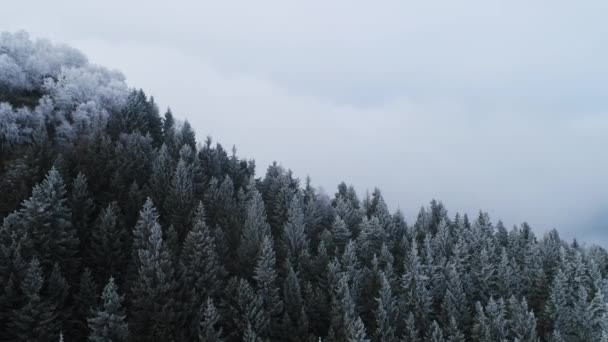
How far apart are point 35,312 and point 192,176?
37.1m

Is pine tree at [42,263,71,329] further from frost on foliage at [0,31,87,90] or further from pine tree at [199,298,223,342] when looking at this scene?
frost on foliage at [0,31,87,90]

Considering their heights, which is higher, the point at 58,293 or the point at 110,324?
the point at 58,293

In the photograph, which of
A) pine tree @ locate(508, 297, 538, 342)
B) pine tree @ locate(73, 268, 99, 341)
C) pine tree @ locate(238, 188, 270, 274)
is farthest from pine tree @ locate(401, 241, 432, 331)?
pine tree @ locate(73, 268, 99, 341)

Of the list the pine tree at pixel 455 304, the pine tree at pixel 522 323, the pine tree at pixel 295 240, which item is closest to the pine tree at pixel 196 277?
the pine tree at pixel 295 240

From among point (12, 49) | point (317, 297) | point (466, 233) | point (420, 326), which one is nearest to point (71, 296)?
point (317, 297)

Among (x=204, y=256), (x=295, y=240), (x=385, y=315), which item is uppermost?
(x=295, y=240)

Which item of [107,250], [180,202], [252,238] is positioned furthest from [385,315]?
[107,250]

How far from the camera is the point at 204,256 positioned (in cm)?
5475

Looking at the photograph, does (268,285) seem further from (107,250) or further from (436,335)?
(436,335)

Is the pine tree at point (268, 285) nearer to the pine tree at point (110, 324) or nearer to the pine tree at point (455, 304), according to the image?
the pine tree at point (110, 324)

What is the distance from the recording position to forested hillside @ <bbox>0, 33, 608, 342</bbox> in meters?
49.0

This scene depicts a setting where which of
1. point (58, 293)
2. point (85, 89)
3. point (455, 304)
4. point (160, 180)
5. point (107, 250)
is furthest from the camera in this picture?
point (85, 89)

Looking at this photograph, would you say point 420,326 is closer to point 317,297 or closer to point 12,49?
point 317,297

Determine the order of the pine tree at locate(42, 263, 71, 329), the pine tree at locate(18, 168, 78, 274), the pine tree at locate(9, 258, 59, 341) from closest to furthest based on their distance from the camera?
the pine tree at locate(9, 258, 59, 341)
the pine tree at locate(42, 263, 71, 329)
the pine tree at locate(18, 168, 78, 274)
